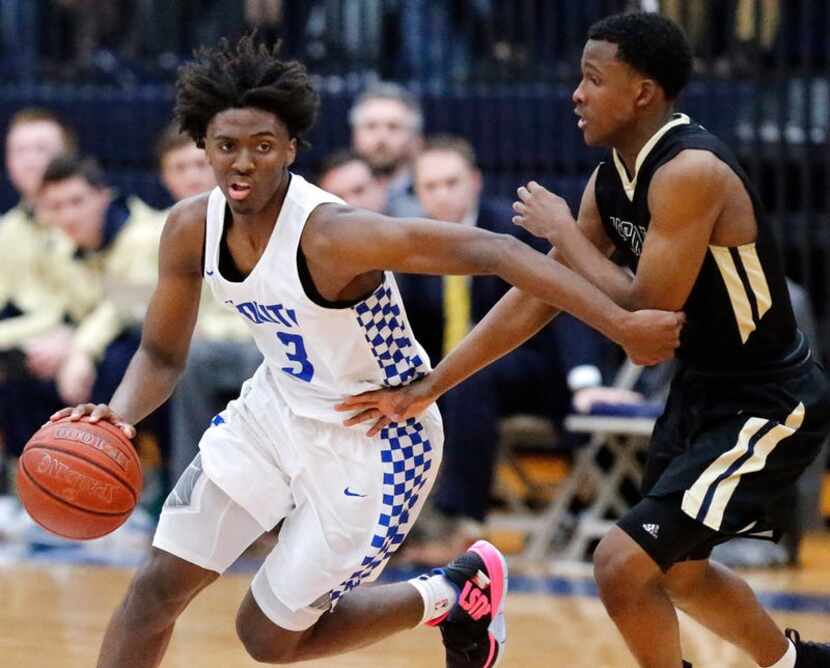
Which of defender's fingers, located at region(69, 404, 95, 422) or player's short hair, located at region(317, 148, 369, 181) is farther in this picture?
player's short hair, located at region(317, 148, 369, 181)

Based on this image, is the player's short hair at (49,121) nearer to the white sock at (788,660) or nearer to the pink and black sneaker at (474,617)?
the pink and black sneaker at (474,617)

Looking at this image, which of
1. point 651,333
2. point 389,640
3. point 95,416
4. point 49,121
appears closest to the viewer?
point 651,333

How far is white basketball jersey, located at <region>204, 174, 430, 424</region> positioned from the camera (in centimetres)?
424

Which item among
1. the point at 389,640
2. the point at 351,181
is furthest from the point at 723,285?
the point at 351,181

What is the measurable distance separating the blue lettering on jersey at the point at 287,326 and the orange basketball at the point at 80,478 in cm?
43

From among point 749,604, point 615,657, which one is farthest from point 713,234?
point 615,657

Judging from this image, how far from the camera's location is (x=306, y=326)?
14.0 feet

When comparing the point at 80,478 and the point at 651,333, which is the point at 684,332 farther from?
the point at 80,478

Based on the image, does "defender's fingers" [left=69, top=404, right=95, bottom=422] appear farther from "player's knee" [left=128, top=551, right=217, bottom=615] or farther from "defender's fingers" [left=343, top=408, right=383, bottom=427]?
"defender's fingers" [left=343, top=408, right=383, bottom=427]

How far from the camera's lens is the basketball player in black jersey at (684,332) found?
4.17 metres

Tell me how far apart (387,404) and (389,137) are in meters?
3.97

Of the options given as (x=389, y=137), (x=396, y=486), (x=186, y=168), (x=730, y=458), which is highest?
(x=389, y=137)

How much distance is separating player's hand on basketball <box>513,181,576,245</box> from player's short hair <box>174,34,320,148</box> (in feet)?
1.92

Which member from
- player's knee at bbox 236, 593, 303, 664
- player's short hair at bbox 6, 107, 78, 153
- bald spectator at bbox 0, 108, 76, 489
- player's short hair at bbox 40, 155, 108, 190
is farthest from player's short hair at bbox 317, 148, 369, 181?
player's knee at bbox 236, 593, 303, 664
